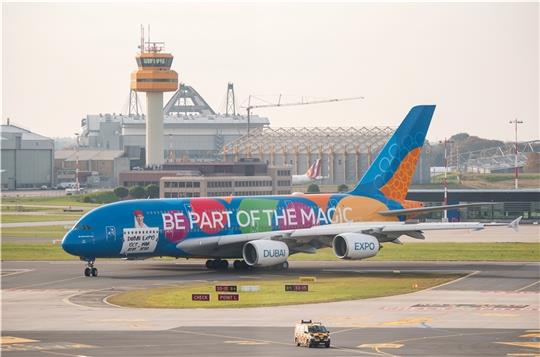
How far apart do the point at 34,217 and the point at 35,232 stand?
3172cm

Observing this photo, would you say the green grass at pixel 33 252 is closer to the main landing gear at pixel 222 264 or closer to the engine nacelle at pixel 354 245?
the main landing gear at pixel 222 264

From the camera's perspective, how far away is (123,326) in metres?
63.0

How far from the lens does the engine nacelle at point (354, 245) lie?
8950cm

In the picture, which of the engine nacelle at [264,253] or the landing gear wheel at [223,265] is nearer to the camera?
the engine nacelle at [264,253]

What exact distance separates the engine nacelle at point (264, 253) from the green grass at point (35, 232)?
45.3m

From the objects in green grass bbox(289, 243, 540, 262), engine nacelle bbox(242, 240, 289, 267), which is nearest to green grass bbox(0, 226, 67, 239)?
green grass bbox(289, 243, 540, 262)

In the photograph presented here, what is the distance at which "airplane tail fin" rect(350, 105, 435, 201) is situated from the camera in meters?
101

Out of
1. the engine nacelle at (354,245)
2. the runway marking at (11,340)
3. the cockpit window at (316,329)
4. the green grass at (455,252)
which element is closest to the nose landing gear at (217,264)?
the engine nacelle at (354,245)

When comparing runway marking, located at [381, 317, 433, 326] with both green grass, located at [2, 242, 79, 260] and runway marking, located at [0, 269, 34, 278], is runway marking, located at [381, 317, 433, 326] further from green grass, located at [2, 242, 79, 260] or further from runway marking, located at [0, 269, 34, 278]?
green grass, located at [2, 242, 79, 260]

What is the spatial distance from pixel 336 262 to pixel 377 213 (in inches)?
211

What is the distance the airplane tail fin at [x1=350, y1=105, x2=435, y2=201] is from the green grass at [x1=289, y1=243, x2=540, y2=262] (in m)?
6.43

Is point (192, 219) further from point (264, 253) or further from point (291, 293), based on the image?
point (291, 293)

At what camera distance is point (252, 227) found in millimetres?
94812

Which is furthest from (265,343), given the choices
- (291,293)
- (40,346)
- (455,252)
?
(455,252)
